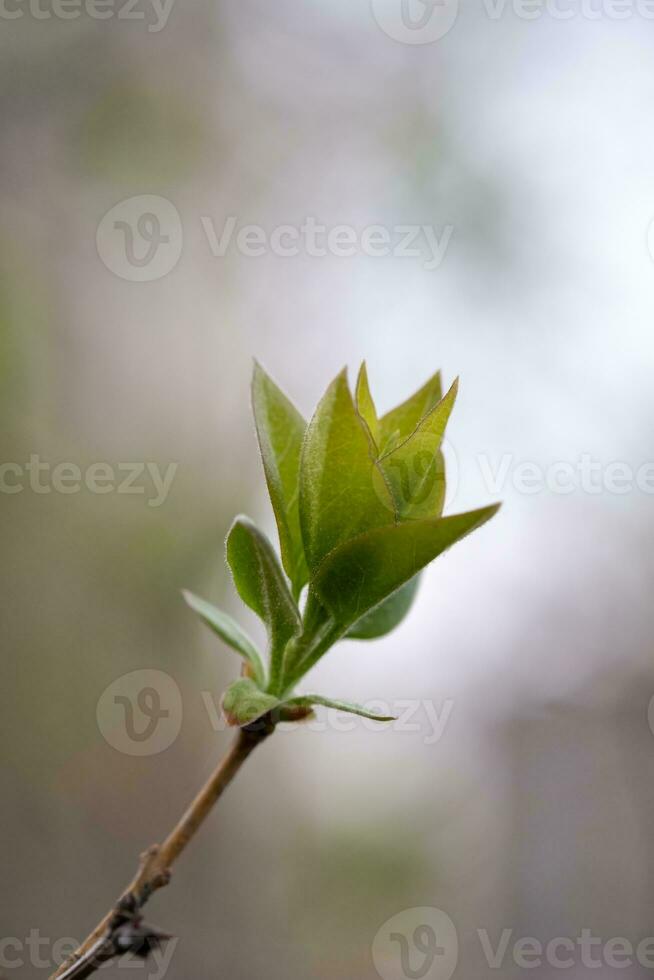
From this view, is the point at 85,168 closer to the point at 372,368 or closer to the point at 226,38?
the point at 226,38

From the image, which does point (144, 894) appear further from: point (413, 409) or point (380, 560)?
point (413, 409)

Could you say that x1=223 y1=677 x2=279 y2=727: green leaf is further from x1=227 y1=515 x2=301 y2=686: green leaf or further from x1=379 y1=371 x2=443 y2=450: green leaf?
x1=379 y1=371 x2=443 y2=450: green leaf

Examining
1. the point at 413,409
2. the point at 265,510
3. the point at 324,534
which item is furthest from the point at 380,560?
the point at 265,510

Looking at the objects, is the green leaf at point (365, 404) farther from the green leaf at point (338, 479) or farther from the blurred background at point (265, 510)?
the blurred background at point (265, 510)

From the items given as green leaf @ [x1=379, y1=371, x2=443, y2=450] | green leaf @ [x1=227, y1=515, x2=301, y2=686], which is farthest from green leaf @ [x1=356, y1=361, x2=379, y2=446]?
green leaf @ [x1=227, y1=515, x2=301, y2=686]

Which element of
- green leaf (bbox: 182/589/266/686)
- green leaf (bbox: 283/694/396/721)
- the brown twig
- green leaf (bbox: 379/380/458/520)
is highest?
green leaf (bbox: 379/380/458/520)
